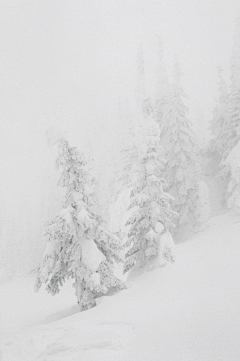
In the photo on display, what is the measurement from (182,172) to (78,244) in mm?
15574

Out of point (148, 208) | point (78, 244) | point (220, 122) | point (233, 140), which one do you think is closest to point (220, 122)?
point (220, 122)

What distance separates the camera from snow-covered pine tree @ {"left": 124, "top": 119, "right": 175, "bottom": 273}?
47.8 feet

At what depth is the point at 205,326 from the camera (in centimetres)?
749

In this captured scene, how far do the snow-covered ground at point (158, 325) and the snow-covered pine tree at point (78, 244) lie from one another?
102cm

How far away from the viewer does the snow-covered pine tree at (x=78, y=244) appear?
1265cm

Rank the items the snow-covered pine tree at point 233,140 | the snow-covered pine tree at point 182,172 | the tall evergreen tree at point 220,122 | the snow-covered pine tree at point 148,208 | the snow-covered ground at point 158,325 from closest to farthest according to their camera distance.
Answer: the snow-covered ground at point 158,325 → the snow-covered pine tree at point 148,208 → the snow-covered pine tree at point 233,140 → the snow-covered pine tree at point 182,172 → the tall evergreen tree at point 220,122

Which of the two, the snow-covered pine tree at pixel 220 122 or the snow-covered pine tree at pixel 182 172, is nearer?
the snow-covered pine tree at pixel 182 172

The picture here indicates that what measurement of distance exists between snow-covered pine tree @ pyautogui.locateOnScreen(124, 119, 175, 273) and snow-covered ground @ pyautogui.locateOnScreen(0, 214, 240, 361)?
127 centimetres

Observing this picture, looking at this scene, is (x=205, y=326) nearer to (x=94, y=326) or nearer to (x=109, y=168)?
(x=94, y=326)

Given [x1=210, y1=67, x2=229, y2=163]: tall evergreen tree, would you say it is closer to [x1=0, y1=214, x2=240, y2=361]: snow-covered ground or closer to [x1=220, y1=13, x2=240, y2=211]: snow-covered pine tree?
[x1=220, y1=13, x2=240, y2=211]: snow-covered pine tree

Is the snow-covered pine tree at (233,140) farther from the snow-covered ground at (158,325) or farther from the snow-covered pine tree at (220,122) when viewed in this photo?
the snow-covered ground at (158,325)

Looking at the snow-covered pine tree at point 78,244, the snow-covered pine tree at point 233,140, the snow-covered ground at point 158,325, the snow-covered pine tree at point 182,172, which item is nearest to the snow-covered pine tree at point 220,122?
the snow-covered pine tree at point 233,140

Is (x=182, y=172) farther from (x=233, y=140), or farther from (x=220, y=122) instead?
(x=220, y=122)

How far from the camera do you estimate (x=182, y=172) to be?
86.3 feet
